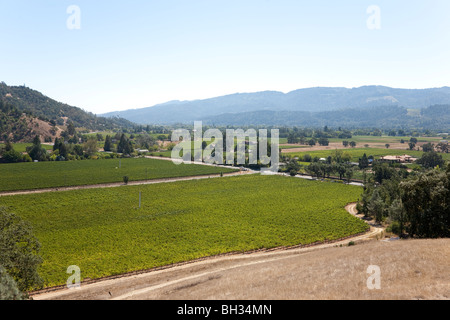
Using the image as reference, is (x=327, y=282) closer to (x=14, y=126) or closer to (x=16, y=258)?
(x=16, y=258)

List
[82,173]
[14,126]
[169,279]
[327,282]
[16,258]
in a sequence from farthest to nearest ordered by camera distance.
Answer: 1. [14,126]
2. [82,173]
3. [169,279]
4. [16,258]
5. [327,282]

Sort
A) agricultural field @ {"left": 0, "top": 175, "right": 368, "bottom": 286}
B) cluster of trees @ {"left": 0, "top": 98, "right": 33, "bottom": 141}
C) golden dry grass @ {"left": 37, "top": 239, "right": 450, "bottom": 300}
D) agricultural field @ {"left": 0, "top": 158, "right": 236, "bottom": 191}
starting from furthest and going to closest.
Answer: cluster of trees @ {"left": 0, "top": 98, "right": 33, "bottom": 141} < agricultural field @ {"left": 0, "top": 158, "right": 236, "bottom": 191} < agricultural field @ {"left": 0, "top": 175, "right": 368, "bottom": 286} < golden dry grass @ {"left": 37, "top": 239, "right": 450, "bottom": 300}

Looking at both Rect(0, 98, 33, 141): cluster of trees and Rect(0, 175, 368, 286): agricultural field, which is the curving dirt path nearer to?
Rect(0, 175, 368, 286): agricultural field

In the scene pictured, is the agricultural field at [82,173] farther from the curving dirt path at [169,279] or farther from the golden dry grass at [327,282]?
the golden dry grass at [327,282]

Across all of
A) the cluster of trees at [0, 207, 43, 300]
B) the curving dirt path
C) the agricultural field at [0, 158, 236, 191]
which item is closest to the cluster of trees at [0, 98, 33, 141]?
the agricultural field at [0, 158, 236, 191]

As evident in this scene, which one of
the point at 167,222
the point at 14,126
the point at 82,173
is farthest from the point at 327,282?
the point at 14,126
